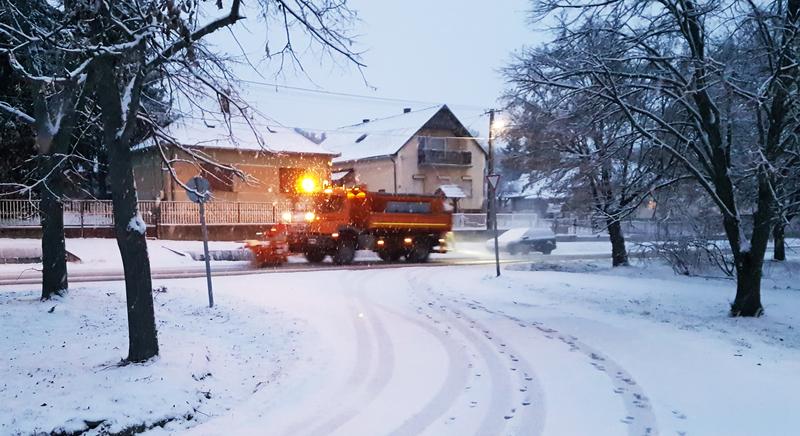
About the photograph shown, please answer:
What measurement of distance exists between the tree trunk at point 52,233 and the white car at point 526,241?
2368 centimetres

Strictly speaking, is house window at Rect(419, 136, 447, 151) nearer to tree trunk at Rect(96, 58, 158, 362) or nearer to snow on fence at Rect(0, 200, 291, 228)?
snow on fence at Rect(0, 200, 291, 228)

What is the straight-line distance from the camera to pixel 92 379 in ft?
21.1

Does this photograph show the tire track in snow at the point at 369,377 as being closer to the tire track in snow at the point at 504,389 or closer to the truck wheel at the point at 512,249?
the tire track in snow at the point at 504,389

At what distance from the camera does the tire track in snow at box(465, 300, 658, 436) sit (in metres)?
5.40

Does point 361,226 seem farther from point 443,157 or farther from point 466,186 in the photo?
point 466,186

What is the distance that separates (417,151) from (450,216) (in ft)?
61.6

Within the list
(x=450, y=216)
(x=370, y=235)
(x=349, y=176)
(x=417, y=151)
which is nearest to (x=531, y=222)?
(x=417, y=151)

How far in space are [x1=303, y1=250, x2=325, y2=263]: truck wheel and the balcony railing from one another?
21.8 metres

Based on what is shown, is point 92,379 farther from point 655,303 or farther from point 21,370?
point 655,303

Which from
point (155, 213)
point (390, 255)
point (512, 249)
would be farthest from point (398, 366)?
point (512, 249)

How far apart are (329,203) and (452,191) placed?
72.3 ft

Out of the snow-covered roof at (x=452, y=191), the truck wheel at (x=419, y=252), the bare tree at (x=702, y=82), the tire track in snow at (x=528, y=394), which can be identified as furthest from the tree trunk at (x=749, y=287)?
the snow-covered roof at (x=452, y=191)

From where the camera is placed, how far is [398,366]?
24.4 ft

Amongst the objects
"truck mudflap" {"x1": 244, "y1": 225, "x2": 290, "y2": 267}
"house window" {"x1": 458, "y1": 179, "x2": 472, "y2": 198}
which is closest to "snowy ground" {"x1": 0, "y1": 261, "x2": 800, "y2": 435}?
"truck mudflap" {"x1": 244, "y1": 225, "x2": 290, "y2": 267}
